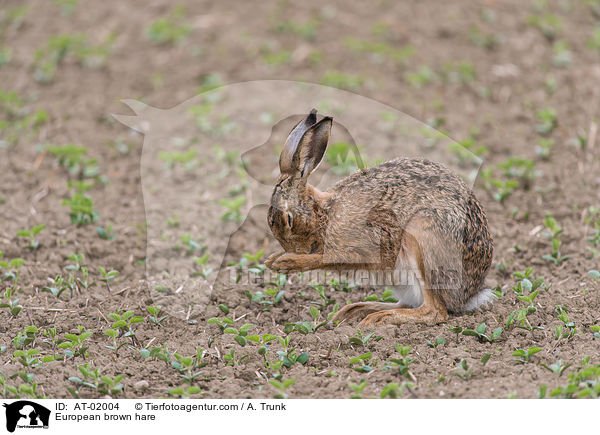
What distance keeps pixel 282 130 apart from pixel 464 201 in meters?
3.81

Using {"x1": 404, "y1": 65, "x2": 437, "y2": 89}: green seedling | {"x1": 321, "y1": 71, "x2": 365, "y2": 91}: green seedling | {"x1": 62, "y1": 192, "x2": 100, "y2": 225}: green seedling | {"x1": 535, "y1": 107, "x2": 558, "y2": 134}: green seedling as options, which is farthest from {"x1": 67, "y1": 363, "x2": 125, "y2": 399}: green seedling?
A: {"x1": 404, "y1": 65, "x2": 437, "y2": 89}: green seedling

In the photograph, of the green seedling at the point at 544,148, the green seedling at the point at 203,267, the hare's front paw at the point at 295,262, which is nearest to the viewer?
the hare's front paw at the point at 295,262

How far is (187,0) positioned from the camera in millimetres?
11305

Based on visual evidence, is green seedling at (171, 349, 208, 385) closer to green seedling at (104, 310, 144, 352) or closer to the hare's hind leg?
green seedling at (104, 310, 144, 352)

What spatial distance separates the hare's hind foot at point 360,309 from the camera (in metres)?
5.17

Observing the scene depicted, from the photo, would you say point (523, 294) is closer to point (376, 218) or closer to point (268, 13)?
point (376, 218)

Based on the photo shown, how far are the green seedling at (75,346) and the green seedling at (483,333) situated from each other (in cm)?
252

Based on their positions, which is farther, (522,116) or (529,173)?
(522,116)

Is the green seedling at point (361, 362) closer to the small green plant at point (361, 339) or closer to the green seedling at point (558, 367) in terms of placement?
the small green plant at point (361, 339)

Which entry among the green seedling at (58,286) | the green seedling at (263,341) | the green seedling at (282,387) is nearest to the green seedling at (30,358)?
the green seedling at (58,286)

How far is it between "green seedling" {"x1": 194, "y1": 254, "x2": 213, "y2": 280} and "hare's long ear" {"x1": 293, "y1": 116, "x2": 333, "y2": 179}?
1495 mm

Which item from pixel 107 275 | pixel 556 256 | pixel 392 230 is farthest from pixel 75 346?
pixel 556 256

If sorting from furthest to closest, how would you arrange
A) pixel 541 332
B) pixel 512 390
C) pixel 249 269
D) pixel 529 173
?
1. pixel 529 173
2. pixel 249 269
3. pixel 541 332
4. pixel 512 390

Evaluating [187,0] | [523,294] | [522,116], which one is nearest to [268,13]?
[187,0]
